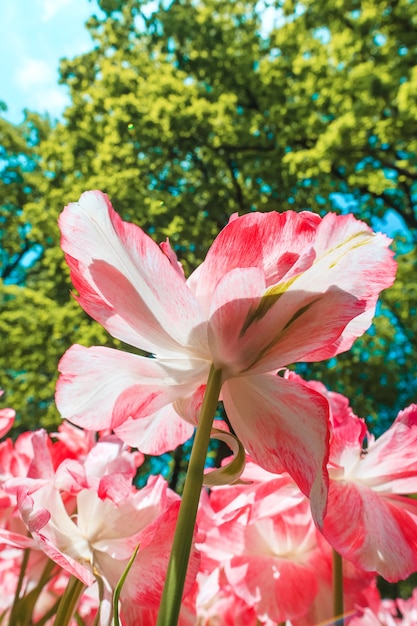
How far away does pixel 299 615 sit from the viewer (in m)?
0.35

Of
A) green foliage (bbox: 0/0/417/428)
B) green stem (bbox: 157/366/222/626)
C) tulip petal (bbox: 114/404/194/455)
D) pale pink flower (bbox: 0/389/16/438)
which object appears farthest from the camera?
green foliage (bbox: 0/0/417/428)

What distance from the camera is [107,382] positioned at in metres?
0.24

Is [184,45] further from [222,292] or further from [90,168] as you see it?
[222,292]

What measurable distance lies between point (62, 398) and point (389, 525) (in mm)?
150

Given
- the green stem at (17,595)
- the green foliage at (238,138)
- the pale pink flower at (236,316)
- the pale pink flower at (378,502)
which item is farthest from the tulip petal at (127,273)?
the green foliage at (238,138)

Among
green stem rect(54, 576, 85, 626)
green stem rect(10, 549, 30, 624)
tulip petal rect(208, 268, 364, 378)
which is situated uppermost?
tulip petal rect(208, 268, 364, 378)

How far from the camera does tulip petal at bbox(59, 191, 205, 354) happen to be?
23 centimetres

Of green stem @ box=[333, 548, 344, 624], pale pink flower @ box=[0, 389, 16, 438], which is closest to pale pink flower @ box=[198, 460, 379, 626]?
green stem @ box=[333, 548, 344, 624]

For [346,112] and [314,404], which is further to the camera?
[346,112]

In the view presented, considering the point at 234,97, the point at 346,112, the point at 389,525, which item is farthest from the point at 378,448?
the point at 234,97

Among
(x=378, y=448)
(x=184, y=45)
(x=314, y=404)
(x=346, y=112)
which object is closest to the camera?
(x=314, y=404)

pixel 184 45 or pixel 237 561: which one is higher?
pixel 184 45

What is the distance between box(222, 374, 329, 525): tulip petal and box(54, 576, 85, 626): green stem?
109mm

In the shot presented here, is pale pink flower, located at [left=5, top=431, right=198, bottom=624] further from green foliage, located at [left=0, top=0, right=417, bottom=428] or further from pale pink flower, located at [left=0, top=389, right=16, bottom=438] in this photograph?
green foliage, located at [left=0, top=0, right=417, bottom=428]
